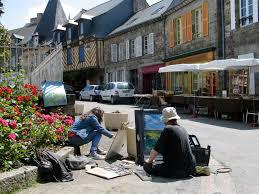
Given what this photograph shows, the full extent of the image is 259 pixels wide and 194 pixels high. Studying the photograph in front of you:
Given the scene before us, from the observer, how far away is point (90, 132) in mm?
7797

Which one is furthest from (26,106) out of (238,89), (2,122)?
(238,89)

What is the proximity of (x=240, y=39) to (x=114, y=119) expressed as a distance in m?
9.21

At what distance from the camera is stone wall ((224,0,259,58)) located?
1694 cm

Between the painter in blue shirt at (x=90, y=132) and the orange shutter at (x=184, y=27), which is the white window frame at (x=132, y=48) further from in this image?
the painter in blue shirt at (x=90, y=132)

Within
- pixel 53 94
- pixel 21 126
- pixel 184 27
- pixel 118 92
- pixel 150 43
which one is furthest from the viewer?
pixel 150 43

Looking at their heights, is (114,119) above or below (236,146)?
above

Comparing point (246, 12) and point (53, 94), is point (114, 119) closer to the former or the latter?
point (53, 94)

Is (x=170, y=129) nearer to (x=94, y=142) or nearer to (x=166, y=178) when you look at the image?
(x=166, y=178)

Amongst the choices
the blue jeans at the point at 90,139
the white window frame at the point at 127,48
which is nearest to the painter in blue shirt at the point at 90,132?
the blue jeans at the point at 90,139

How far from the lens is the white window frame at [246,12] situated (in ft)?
56.9

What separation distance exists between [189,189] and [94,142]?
2.65 m

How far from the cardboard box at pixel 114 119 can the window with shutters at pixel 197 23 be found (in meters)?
12.1

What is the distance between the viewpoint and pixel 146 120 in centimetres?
708

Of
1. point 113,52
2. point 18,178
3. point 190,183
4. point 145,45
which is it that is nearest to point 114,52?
point 113,52
